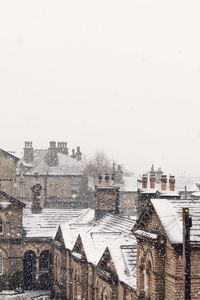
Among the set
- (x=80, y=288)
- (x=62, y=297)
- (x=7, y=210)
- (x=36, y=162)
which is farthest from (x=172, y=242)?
(x=36, y=162)

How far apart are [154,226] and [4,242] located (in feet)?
69.6

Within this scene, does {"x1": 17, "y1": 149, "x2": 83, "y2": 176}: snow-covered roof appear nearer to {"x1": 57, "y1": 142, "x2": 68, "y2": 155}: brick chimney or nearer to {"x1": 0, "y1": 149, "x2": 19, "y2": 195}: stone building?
{"x1": 57, "y1": 142, "x2": 68, "y2": 155}: brick chimney

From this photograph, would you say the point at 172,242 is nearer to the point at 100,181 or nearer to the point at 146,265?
the point at 146,265

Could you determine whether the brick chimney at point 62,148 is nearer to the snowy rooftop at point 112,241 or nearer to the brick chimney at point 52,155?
the brick chimney at point 52,155

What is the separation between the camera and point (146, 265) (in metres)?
16.3

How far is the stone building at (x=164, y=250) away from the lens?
47.5 ft

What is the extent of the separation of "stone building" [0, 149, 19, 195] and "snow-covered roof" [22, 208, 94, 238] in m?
20.2

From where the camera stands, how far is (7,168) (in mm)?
59156

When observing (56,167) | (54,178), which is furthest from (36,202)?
(56,167)

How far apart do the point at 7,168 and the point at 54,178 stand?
12.2 meters

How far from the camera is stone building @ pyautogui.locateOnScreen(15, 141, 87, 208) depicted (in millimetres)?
70312

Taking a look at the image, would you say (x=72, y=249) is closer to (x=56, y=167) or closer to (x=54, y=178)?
(x=54, y=178)

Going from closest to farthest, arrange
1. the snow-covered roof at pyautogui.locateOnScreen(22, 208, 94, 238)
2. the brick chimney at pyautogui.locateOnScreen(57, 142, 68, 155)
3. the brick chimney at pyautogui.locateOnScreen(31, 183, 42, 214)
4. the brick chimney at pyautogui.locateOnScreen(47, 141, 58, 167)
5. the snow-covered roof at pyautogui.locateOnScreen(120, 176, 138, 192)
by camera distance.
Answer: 1. the snow-covered roof at pyautogui.locateOnScreen(22, 208, 94, 238)
2. the brick chimney at pyautogui.locateOnScreen(31, 183, 42, 214)
3. the brick chimney at pyautogui.locateOnScreen(47, 141, 58, 167)
4. the snow-covered roof at pyautogui.locateOnScreen(120, 176, 138, 192)
5. the brick chimney at pyautogui.locateOnScreen(57, 142, 68, 155)

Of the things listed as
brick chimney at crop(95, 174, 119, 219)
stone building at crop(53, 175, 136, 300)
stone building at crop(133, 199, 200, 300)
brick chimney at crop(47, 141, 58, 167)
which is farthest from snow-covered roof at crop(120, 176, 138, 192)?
stone building at crop(133, 199, 200, 300)
